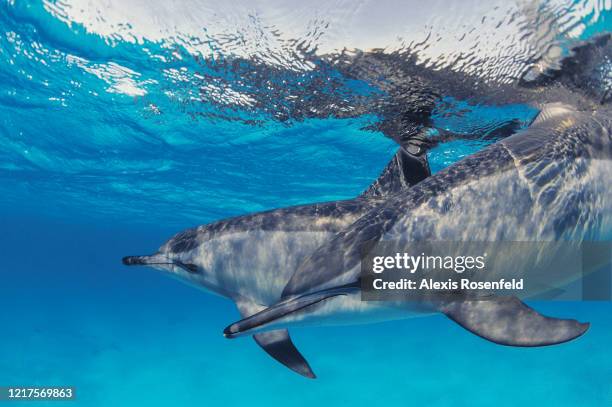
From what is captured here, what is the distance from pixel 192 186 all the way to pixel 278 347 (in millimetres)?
19447

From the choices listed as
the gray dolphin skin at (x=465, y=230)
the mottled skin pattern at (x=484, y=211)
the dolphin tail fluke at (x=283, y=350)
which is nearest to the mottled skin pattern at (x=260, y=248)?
the gray dolphin skin at (x=465, y=230)

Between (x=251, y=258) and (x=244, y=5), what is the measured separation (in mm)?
4380

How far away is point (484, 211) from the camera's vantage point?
136 inches

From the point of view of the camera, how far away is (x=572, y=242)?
3.62 meters

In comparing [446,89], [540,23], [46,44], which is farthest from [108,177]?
[540,23]

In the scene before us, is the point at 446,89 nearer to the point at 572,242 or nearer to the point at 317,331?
the point at 572,242

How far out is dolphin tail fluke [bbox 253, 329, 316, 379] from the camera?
5.13 metres

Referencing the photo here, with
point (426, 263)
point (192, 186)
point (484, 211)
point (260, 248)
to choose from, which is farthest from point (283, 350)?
point (192, 186)

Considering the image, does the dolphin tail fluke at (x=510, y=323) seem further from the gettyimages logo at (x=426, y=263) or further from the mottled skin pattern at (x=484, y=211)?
the mottled skin pattern at (x=484, y=211)

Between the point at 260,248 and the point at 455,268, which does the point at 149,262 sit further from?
the point at 455,268

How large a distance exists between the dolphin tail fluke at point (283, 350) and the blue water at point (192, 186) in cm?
558

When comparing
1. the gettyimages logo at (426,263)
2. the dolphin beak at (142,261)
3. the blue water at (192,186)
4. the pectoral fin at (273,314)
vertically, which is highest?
the blue water at (192,186)

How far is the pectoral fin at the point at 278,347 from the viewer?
5.12 m

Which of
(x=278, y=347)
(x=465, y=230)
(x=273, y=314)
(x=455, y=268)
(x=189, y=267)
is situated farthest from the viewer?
(x=189, y=267)
